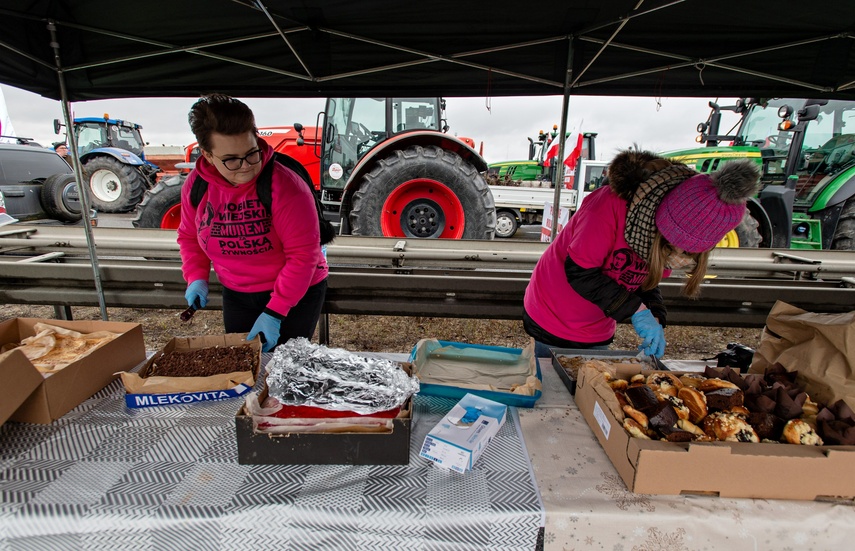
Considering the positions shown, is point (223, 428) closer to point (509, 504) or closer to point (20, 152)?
point (509, 504)

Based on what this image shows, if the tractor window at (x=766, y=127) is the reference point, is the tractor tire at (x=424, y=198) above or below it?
below

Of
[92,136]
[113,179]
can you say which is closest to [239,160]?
[113,179]

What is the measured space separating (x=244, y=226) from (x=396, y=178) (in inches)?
137

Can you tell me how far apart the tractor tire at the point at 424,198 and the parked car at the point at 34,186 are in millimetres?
5779

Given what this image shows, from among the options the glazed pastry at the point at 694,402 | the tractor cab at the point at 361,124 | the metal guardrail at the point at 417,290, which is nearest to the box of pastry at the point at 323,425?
the glazed pastry at the point at 694,402

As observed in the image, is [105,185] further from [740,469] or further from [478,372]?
[740,469]

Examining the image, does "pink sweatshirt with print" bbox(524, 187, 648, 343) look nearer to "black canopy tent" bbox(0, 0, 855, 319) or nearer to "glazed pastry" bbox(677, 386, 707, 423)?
"glazed pastry" bbox(677, 386, 707, 423)

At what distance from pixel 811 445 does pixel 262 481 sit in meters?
1.31

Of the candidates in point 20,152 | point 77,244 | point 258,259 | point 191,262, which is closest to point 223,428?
point 258,259

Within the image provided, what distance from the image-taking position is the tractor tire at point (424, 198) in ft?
16.4

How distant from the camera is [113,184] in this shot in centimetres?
980

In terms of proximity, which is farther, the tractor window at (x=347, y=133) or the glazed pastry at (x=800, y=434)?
the tractor window at (x=347, y=133)

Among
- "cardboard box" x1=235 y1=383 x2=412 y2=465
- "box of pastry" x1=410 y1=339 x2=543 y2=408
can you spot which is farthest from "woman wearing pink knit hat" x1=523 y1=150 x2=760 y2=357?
"cardboard box" x1=235 y1=383 x2=412 y2=465

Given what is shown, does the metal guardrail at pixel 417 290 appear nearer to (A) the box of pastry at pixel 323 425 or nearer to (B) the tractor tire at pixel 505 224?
(A) the box of pastry at pixel 323 425
